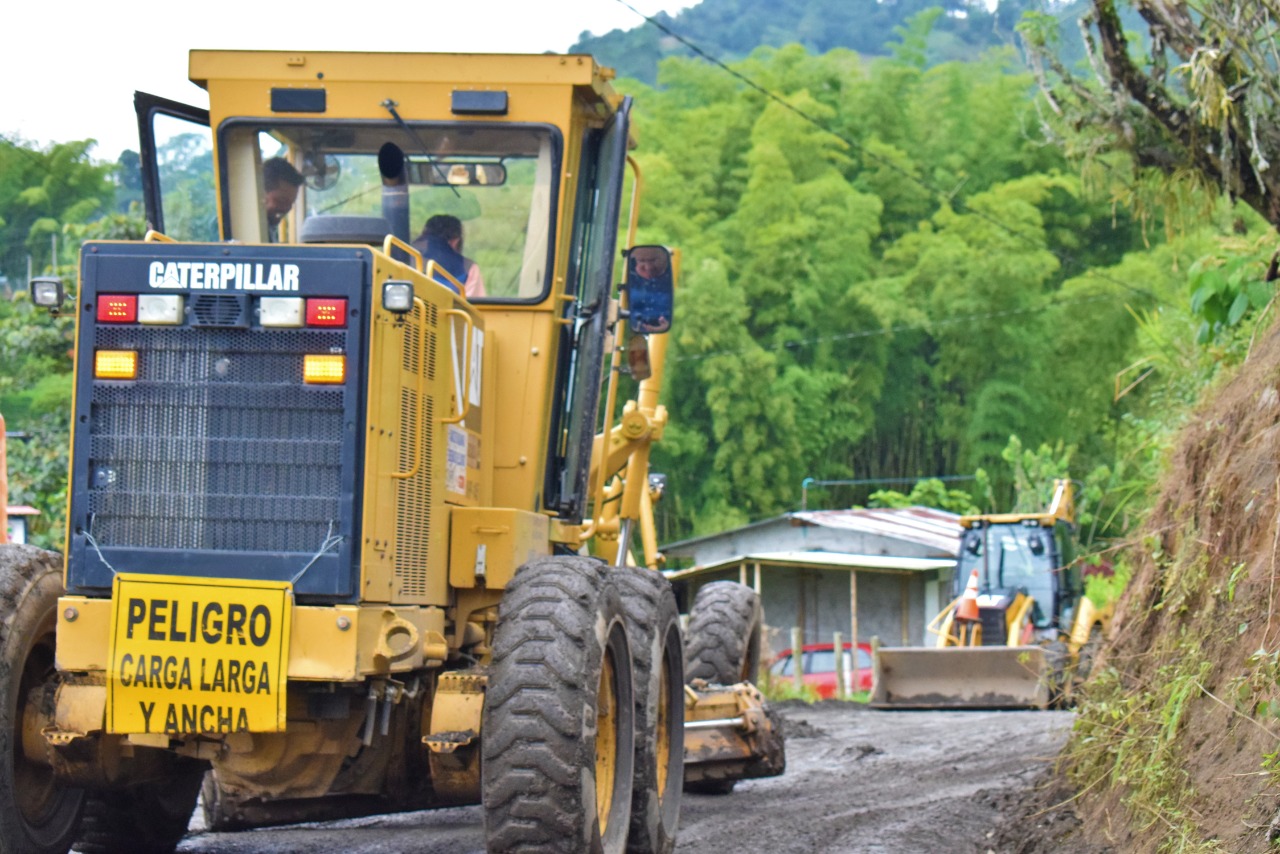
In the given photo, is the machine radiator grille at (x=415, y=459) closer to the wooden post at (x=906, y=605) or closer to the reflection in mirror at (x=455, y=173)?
the reflection in mirror at (x=455, y=173)

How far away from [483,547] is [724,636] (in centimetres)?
401

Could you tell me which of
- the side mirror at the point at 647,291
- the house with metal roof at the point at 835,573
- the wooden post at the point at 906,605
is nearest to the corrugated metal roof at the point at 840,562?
the house with metal roof at the point at 835,573

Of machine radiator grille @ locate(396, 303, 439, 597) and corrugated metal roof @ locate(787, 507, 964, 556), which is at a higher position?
machine radiator grille @ locate(396, 303, 439, 597)

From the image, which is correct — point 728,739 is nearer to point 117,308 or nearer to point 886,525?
point 117,308

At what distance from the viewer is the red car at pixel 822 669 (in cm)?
2534

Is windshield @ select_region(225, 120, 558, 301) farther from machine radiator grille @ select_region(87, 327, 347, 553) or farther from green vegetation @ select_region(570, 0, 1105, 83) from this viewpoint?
green vegetation @ select_region(570, 0, 1105, 83)

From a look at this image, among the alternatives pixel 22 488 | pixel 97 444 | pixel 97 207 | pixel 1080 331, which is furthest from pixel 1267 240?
pixel 97 207

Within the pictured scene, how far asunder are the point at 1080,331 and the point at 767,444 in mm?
7617

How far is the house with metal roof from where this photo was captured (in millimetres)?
33594

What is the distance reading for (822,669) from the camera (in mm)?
28094

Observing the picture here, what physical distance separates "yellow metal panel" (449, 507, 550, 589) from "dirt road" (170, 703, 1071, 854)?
5.25ft

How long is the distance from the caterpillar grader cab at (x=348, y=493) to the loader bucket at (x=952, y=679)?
11.5 meters

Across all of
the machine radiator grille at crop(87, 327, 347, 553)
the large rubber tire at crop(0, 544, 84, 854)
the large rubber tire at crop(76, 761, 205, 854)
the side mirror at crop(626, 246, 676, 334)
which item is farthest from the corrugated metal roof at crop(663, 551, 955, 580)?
the machine radiator grille at crop(87, 327, 347, 553)

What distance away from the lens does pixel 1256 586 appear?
6.19m
